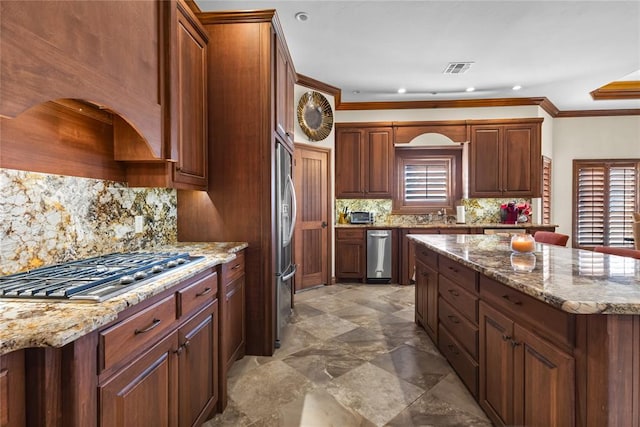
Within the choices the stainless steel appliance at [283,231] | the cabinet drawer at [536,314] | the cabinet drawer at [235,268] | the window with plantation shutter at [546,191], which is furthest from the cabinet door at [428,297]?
the window with plantation shutter at [546,191]

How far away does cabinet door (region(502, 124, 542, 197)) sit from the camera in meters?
4.99

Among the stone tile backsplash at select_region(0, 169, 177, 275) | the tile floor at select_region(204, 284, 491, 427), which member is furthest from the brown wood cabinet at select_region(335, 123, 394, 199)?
the stone tile backsplash at select_region(0, 169, 177, 275)

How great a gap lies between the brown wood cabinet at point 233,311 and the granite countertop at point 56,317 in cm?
84

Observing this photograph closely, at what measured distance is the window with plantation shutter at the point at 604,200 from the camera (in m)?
5.74

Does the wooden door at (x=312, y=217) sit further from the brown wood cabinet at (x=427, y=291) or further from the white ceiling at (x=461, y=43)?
the brown wood cabinet at (x=427, y=291)

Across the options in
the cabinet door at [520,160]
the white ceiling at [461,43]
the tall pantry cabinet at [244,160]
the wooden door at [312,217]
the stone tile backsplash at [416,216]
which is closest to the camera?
the tall pantry cabinet at [244,160]

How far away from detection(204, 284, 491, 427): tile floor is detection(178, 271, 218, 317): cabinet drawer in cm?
75

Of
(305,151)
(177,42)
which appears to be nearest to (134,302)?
(177,42)

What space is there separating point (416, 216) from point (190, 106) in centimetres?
427

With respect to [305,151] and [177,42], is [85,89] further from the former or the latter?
[305,151]

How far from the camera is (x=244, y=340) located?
2512 mm

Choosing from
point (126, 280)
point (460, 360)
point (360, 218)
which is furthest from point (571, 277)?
point (360, 218)

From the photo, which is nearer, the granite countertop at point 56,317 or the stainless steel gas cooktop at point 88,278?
the granite countertop at point 56,317

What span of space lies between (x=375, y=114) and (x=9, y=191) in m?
4.88
